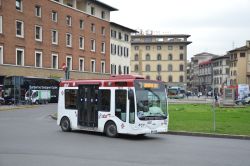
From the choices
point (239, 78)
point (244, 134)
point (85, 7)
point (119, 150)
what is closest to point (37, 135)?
point (119, 150)

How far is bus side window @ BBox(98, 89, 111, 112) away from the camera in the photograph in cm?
1858

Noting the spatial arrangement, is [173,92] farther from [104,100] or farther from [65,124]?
[104,100]

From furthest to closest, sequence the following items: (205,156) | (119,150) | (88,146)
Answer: (88,146) → (119,150) → (205,156)

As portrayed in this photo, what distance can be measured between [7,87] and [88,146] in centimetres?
3834

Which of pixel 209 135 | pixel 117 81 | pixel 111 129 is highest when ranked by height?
pixel 117 81

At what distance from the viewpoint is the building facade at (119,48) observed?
82750mm

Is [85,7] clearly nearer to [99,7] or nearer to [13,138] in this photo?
[99,7]

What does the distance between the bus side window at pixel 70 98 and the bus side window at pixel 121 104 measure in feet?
9.19

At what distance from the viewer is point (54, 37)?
6512 centimetres

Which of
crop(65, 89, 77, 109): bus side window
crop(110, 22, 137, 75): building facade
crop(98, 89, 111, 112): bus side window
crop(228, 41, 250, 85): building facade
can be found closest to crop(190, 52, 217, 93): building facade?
crop(228, 41, 250, 85): building facade

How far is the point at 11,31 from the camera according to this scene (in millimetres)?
55500

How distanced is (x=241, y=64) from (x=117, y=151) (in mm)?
102590

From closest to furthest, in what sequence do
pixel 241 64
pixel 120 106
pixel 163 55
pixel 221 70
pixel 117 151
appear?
pixel 117 151 < pixel 120 106 < pixel 241 64 < pixel 163 55 < pixel 221 70

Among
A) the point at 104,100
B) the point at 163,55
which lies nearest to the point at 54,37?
the point at 104,100
